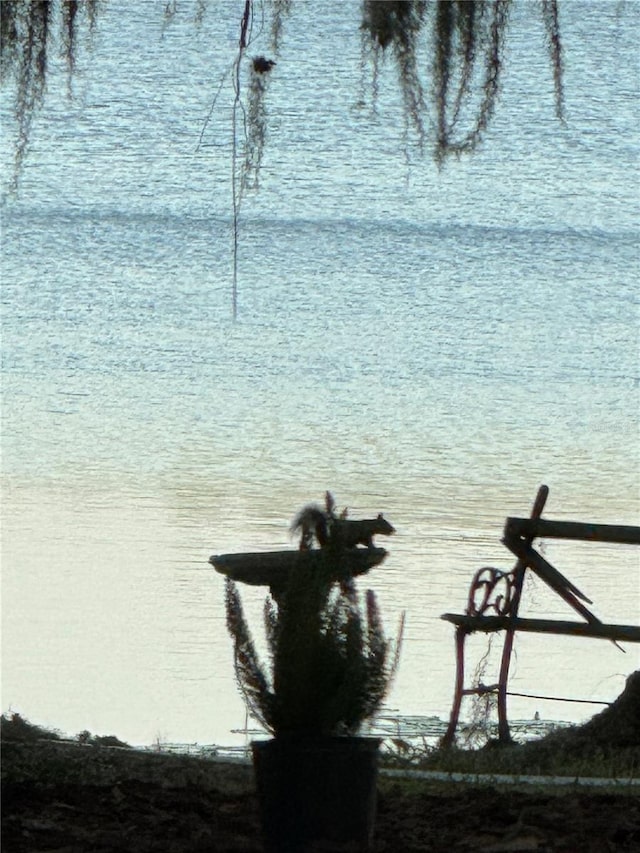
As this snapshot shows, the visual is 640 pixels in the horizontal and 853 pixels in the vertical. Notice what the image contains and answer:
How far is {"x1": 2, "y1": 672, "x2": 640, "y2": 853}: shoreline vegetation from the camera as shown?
5250 mm

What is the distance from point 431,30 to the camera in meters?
6.25

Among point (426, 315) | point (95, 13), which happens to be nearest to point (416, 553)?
point (95, 13)

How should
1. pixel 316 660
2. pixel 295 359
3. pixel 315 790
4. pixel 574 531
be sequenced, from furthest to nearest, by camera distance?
pixel 295 359 < pixel 574 531 < pixel 316 660 < pixel 315 790

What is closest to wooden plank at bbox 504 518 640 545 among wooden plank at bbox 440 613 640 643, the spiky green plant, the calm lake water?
wooden plank at bbox 440 613 640 643

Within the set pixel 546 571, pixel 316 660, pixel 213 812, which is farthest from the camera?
pixel 546 571

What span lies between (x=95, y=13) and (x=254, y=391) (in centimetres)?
1367

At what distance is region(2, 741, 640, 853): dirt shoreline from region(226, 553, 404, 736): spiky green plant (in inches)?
19.0

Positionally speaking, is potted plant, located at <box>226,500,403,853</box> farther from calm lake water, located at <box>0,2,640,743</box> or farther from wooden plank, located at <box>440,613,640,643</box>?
wooden plank, located at <box>440,613,640,643</box>

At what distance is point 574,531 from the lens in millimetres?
7527

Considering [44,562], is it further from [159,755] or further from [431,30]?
[431,30]

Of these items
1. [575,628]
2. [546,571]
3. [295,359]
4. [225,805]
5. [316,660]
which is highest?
[316,660]

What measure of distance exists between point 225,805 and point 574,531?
2.39m

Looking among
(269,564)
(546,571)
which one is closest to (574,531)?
(546,571)

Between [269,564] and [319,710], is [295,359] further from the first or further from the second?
[319,710]
